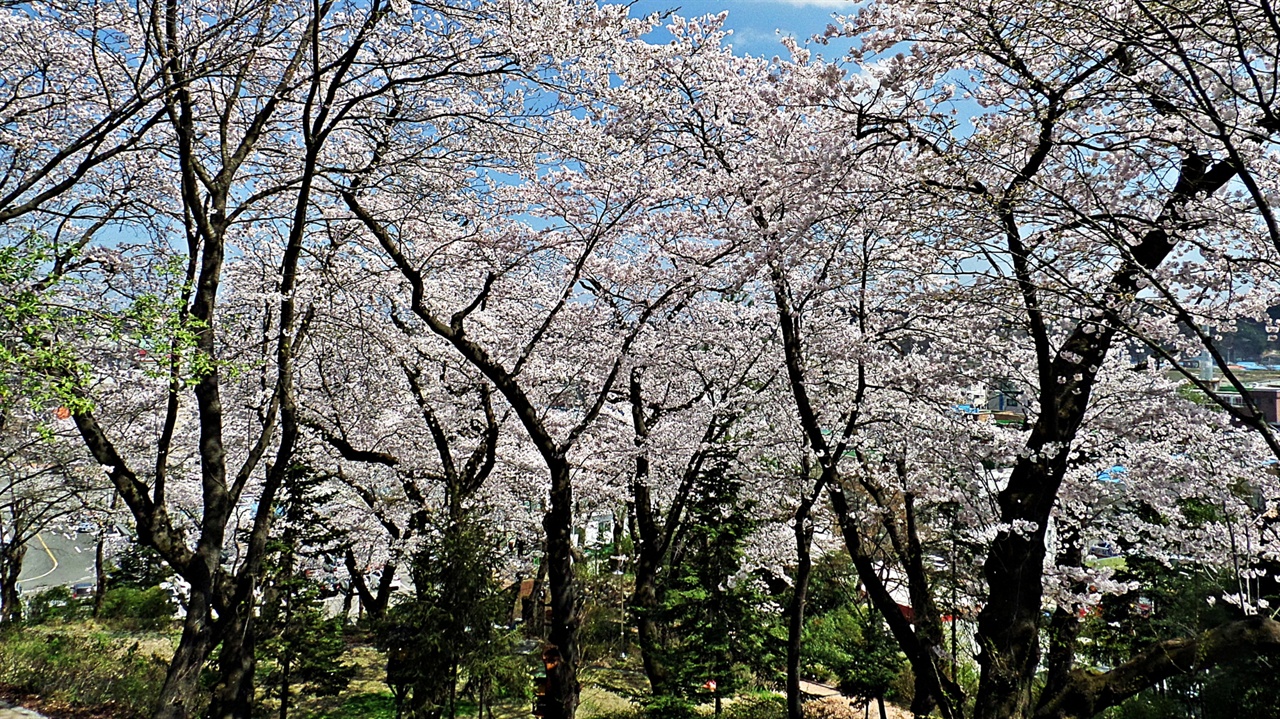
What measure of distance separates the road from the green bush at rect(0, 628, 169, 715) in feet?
55.1

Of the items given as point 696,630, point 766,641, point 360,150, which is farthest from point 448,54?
point 766,641

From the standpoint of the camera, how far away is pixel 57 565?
2923 centimetres

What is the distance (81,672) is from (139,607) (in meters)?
7.17

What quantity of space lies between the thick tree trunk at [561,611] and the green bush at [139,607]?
1373 centimetres

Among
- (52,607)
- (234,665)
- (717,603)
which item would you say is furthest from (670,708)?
(52,607)

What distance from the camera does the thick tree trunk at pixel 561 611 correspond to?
6.82 meters

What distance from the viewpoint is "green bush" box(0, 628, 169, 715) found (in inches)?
383

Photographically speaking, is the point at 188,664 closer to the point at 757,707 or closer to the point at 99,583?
the point at 757,707

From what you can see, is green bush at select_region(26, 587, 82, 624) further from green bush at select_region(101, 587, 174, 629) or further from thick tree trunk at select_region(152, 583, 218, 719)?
thick tree trunk at select_region(152, 583, 218, 719)

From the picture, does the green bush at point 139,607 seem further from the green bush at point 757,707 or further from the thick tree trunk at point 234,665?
the green bush at point 757,707

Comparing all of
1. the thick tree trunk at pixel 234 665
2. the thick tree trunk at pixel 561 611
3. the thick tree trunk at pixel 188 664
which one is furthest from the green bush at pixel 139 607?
the thick tree trunk at pixel 561 611

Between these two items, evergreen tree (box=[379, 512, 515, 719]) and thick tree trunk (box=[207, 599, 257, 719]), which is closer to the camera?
thick tree trunk (box=[207, 599, 257, 719])

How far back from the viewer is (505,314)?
414 inches

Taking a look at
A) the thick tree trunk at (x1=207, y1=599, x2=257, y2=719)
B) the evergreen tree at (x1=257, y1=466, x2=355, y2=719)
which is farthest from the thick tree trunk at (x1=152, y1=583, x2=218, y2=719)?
the evergreen tree at (x1=257, y1=466, x2=355, y2=719)
